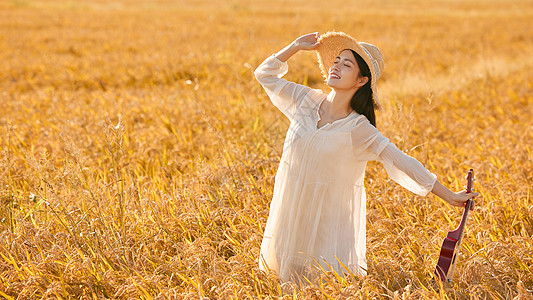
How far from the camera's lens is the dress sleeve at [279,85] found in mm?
2627

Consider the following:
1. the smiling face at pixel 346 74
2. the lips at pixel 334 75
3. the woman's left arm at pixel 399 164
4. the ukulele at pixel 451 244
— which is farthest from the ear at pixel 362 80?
the ukulele at pixel 451 244

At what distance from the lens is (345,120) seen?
2.43 meters

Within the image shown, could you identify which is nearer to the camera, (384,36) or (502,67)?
(502,67)

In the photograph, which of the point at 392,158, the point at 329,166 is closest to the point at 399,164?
the point at 392,158

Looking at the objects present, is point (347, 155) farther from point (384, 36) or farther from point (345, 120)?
point (384, 36)

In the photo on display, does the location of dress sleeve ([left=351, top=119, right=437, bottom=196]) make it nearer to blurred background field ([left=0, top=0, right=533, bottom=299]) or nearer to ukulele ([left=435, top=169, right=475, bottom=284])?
ukulele ([left=435, top=169, right=475, bottom=284])

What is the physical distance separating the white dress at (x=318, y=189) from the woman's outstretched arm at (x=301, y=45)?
61 mm

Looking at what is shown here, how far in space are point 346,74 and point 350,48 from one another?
0.45 feet

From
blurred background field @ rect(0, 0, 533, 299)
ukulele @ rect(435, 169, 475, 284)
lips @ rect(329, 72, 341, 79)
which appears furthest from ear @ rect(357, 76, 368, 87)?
blurred background field @ rect(0, 0, 533, 299)

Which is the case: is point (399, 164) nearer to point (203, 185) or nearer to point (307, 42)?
point (307, 42)

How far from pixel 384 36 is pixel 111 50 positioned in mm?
8420

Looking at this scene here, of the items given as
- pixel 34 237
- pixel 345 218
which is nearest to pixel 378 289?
pixel 345 218

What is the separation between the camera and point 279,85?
8.65 ft

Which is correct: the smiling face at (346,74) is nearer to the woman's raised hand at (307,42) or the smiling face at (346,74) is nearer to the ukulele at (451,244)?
the woman's raised hand at (307,42)
